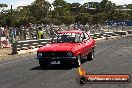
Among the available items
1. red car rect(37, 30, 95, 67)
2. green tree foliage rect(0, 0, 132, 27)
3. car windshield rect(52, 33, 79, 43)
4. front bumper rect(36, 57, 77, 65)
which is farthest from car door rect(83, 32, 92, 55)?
green tree foliage rect(0, 0, 132, 27)

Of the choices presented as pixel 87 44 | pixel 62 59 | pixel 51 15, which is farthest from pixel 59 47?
pixel 51 15

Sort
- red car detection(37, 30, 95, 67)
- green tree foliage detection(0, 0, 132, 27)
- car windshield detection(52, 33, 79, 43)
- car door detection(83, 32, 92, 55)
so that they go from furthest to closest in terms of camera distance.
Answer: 1. green tree foliage detection(0, 0, 132, 27)
2. car door detection(83, 32, 92, 55)
3. car windshield detection(52, 33, 79, 43)
4. red car detection(37, 30, 95, 67)

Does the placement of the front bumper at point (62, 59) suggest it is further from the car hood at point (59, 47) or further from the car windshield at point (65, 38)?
the car windshield at point (65, 38)

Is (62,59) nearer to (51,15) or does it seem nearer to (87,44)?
(87,44)

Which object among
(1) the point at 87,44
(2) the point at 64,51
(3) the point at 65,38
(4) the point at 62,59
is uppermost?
(3) the point at 65,38

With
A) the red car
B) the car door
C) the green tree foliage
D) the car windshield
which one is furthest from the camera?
the green tree foliage

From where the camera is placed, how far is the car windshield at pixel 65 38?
17895 mm

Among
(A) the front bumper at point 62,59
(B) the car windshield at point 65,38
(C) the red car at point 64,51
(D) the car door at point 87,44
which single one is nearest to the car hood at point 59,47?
(C) the red car at point 64,51

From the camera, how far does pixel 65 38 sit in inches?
711

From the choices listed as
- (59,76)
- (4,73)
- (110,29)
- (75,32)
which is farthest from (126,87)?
(110,29)

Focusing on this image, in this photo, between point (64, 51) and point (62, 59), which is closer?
point (64, 51)

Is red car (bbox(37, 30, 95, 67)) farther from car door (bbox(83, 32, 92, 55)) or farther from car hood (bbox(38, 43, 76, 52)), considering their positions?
car door (bbox(83, 32, 92, 55))

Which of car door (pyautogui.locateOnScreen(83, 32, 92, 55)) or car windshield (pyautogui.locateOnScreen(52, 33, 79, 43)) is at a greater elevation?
car windshield (pyautogui.locateOnScreen(52, 33, 79, 43))

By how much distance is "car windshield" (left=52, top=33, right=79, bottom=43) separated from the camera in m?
17.9
